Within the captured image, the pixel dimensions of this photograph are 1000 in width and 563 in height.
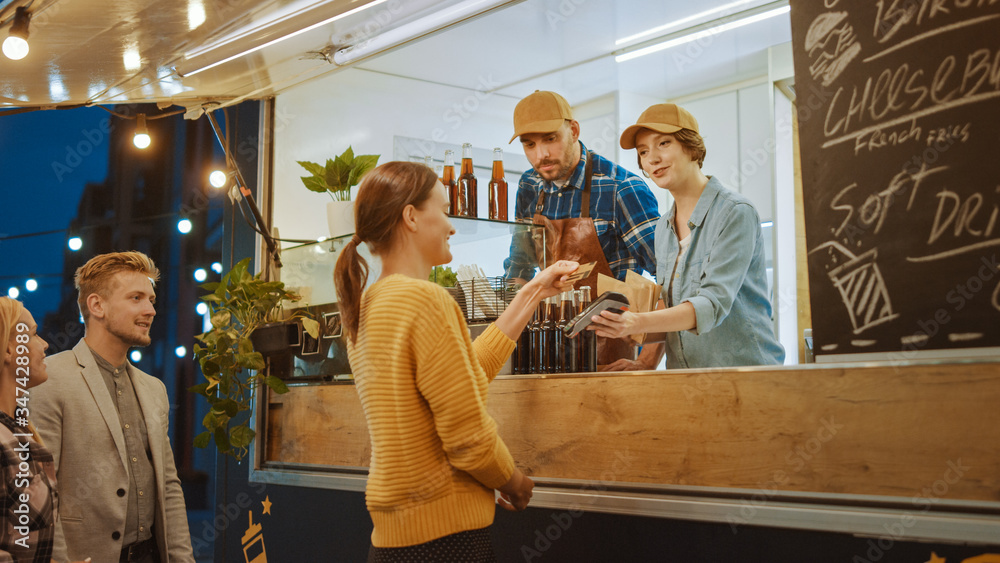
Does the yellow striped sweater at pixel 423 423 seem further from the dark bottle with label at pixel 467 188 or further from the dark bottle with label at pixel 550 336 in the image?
the dark bottle with label at pixel 467 188

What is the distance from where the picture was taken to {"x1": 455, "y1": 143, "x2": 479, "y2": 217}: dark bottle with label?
2885 millimetres

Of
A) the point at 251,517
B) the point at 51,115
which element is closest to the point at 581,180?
the point at 251,517

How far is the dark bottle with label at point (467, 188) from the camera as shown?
9.46ft

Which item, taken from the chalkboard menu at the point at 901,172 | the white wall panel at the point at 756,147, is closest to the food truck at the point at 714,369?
the chalkboard menu at the point at 901,172

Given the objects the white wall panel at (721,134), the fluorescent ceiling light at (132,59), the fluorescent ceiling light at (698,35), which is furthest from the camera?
the white wall panel at (721,134)

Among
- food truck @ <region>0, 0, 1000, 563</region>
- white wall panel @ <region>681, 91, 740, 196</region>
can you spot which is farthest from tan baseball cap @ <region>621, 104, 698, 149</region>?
white wall panel @ <region>681, 91, 740, 196</region>

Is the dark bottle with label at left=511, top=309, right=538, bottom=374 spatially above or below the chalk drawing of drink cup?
below

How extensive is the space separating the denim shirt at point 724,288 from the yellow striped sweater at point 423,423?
2.79 ft

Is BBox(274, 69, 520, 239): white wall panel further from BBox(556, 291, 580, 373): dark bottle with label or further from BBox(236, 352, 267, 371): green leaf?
BBox(556, 291, 580, 373): dark bottle with label

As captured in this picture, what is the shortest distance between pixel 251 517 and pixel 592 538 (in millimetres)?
2084

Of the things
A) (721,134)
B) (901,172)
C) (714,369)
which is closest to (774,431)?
(714,369)

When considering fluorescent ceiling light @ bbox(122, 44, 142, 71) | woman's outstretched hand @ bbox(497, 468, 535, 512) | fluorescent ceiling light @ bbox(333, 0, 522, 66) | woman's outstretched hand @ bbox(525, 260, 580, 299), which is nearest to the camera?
woman's outstretched hand @ bbox(497, 468, 535, 512)

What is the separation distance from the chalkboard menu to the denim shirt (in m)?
0.42

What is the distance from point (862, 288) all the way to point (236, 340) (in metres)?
2.56
